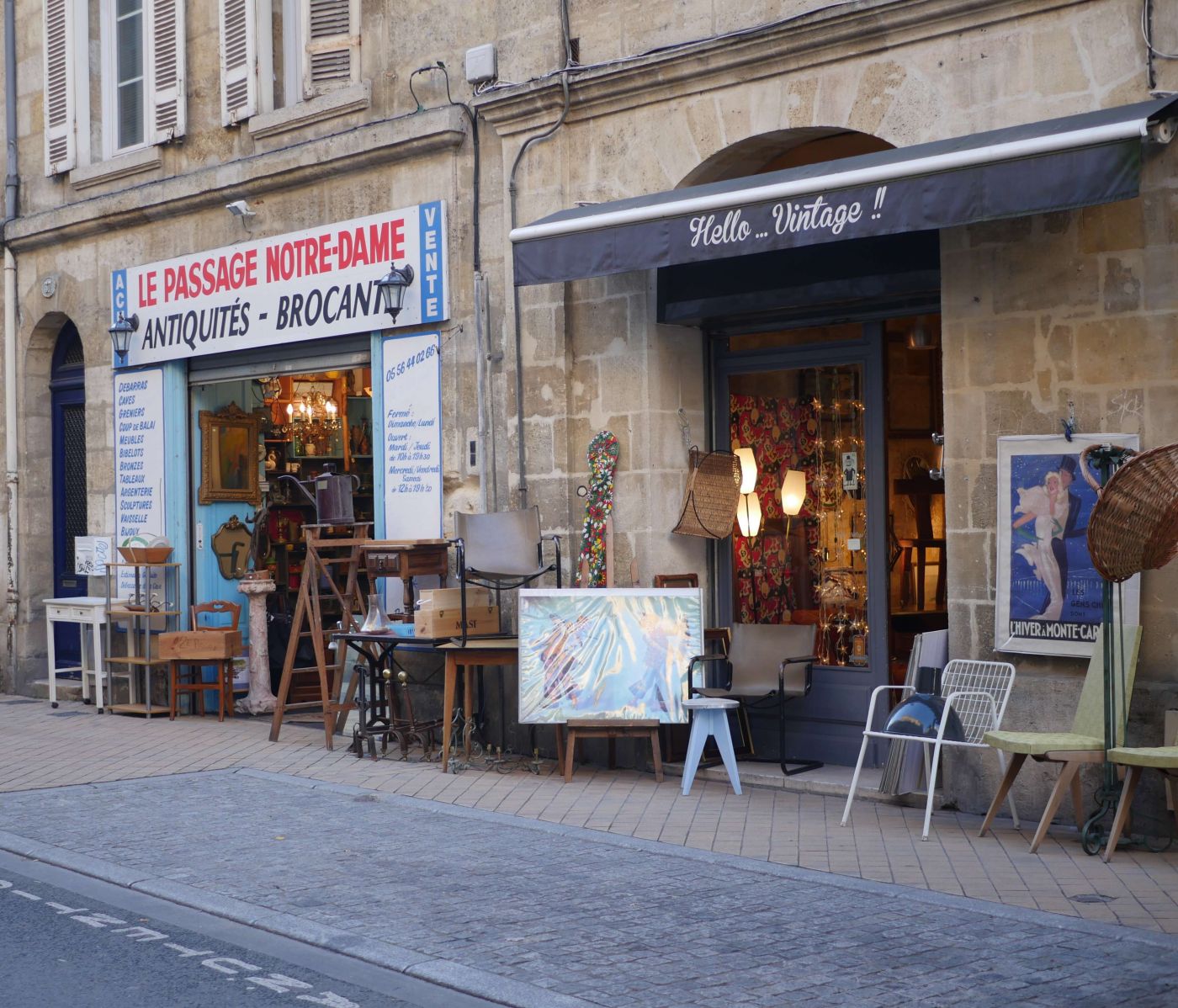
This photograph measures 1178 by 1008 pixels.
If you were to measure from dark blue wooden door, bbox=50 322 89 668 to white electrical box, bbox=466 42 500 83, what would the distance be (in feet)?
19.5

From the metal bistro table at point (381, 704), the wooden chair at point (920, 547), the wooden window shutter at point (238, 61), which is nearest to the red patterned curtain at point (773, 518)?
the wooden chair at point (920, 547)

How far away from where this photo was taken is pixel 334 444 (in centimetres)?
1312

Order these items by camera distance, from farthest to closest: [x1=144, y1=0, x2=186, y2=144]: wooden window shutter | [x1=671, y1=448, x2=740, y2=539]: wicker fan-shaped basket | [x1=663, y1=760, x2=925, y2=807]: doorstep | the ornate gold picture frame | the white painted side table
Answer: the ornate gold picture frame, [x1=144, y1=0, x2=186, y2=144]: wooden window shutter, the white painted side table, [x1=671, y1=448, x2=740, y2=539]: wicker fan-shaped basket, [x1=663, y1=760, x2=925, y2=807]: doorstep

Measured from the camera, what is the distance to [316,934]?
5.57 meters

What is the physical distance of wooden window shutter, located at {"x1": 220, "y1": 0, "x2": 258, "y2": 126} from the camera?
1191cm

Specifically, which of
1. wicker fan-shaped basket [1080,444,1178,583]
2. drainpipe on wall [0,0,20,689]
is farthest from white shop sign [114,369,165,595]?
wicker fan-shaped basket [1080,444,1178,583]

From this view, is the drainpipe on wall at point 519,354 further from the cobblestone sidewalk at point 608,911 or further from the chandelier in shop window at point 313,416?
the chandelier in shop window at point 313,416

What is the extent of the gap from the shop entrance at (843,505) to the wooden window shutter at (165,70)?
5.65 m

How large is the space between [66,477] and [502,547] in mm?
6856

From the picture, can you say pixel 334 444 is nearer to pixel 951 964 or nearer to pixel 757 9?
pixel 757 9

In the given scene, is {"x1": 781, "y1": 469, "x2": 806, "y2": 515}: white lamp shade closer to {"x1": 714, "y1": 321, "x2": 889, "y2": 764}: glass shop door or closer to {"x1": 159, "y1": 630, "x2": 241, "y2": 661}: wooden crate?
{"x1": 714, "y1": 321, "x2": 889, "y2": 764}: glass shop door

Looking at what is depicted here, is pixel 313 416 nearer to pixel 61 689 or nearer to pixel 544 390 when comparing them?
pixel 61 689

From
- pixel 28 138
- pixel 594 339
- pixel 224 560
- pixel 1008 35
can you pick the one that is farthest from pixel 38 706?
pixel 1008 35

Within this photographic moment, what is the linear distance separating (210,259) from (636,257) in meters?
5.23
